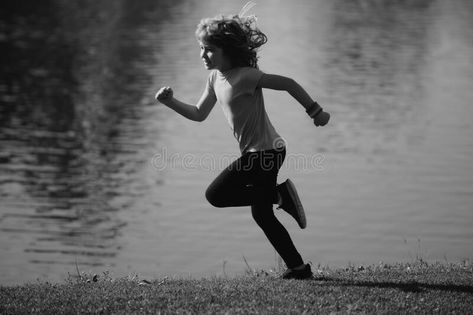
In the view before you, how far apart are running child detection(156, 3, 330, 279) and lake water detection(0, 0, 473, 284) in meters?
5.15

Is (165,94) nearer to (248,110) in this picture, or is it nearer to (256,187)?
(248,110)

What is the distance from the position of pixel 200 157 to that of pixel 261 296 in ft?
44.2

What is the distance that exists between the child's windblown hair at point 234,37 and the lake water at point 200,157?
18.4 ft

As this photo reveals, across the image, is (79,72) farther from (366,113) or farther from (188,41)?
(366,113)

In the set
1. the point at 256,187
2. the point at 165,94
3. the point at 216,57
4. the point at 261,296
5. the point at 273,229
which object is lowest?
the point at 261,296

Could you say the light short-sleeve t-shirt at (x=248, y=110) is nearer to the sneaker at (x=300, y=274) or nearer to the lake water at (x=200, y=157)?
the sneaker at (x=300, y=274)

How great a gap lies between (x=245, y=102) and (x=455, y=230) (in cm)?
894

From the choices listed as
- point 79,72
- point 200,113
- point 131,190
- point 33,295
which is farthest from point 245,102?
point 79,72

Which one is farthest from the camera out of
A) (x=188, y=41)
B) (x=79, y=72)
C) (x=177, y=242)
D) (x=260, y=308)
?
(x=188, y=41)

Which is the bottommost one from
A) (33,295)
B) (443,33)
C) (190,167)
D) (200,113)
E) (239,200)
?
(443,33)

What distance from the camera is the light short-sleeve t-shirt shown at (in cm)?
700

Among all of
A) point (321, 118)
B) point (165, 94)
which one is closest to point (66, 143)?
point (165, 94)

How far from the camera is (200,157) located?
20.1 metres

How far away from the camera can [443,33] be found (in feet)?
138
